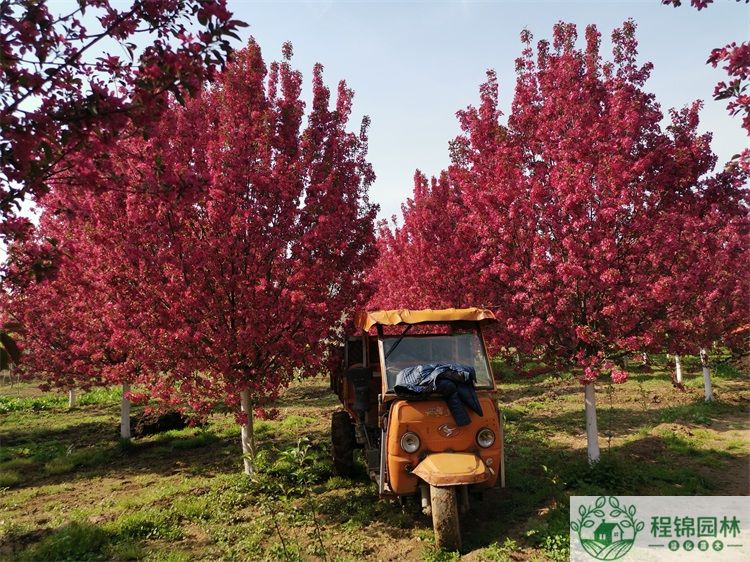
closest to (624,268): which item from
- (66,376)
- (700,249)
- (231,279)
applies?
(700,249)

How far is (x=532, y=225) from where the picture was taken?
7.98 m

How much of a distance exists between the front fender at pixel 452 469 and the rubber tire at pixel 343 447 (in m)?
2.92

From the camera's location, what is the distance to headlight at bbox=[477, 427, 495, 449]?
5.64 m

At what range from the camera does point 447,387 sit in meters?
5.62

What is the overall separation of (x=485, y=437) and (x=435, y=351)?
4.54 ft

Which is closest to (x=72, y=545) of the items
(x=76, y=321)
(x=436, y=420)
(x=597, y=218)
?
(x=436, y=420)

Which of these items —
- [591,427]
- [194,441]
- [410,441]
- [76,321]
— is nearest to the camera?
[410,441]

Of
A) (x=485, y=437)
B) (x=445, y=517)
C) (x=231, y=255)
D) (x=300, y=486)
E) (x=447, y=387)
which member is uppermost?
(x=231, y=255)

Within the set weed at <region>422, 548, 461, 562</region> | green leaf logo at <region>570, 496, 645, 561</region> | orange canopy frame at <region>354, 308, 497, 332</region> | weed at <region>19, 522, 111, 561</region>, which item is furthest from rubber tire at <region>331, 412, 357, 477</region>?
green leaf logo at <region>570, 496, 645, 561</region>

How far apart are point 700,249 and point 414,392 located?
19.1 ft

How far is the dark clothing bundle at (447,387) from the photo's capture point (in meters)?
5.60

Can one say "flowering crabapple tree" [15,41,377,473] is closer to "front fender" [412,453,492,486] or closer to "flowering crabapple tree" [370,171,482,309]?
"front fender" [412,453,492,486]

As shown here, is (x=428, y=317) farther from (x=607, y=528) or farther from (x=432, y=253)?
(x=432, y=253)

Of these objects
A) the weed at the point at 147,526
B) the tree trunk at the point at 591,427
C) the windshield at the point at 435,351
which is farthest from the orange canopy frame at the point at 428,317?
the weed at the point at 147,526
